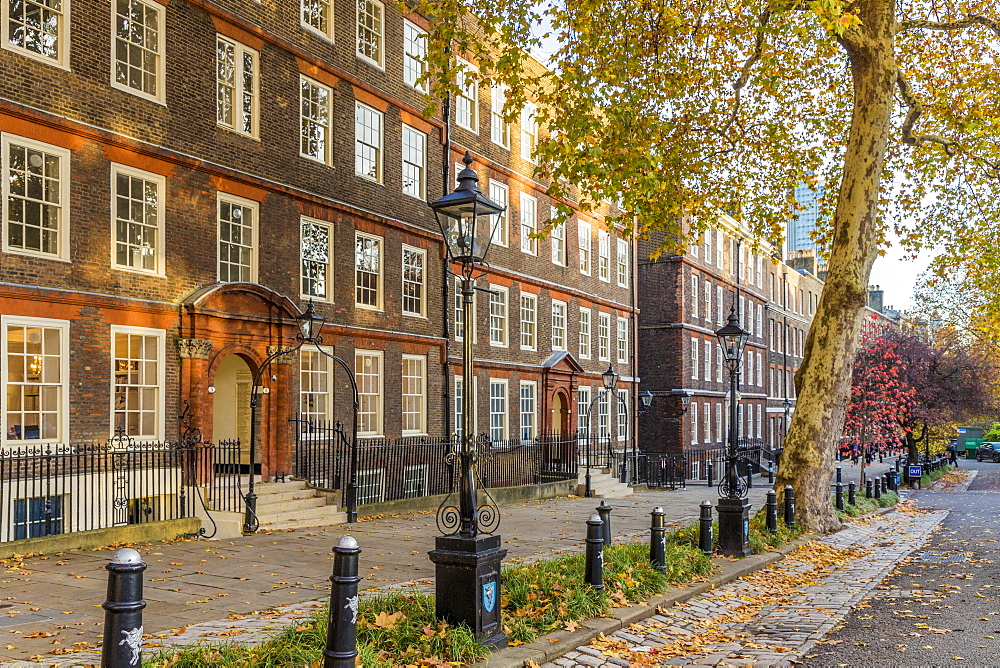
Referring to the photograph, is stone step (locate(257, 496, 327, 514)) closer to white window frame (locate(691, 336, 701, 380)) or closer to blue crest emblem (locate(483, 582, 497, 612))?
blue crest emblem (locate(483, 582, 497, 612))

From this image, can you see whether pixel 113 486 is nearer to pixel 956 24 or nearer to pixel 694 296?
pixel 956 24

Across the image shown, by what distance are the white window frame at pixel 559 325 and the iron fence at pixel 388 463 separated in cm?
513

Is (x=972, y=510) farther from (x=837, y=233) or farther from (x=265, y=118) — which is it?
(x=265, y=118)

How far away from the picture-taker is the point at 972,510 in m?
25.3

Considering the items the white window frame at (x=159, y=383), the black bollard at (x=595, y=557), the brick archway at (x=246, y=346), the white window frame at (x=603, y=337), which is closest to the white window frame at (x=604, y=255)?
the white window frame at (x=603, y=337)

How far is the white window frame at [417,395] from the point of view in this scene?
22895 mm

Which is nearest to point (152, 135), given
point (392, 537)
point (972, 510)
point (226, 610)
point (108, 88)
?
point (108, 88)

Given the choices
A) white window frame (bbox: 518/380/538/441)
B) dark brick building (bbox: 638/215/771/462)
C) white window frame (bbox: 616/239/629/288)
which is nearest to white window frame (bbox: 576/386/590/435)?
white window frame (bbox: 518/380/538/441)

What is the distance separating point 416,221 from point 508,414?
7.29 metres

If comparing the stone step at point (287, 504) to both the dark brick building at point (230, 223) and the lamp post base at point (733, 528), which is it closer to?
the dark brick building at point (230, 223)

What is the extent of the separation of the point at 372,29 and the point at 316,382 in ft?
29.5

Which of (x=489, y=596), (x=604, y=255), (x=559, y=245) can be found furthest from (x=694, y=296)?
(x=489, y=596)

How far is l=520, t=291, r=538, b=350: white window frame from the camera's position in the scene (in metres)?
29.0

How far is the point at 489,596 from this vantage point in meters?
7.39
